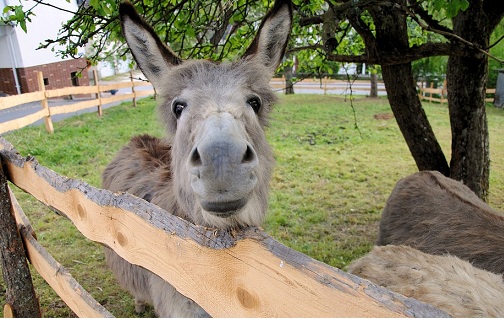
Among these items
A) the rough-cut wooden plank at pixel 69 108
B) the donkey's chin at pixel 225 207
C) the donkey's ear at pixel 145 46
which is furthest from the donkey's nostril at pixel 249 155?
the rough-cut wooden plank at pixel 69 108

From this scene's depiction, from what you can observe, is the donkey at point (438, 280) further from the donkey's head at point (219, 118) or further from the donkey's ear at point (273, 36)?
the donkey's ear at point (273, 36)

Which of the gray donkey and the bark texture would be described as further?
the bark texture

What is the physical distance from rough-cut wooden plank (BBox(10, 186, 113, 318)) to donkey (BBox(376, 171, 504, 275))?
8.94ft

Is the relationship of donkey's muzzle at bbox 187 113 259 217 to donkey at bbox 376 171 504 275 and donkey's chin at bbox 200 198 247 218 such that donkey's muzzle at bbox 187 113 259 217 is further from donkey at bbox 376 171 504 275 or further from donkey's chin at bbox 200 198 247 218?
donkey at bbox 376 171 504 275

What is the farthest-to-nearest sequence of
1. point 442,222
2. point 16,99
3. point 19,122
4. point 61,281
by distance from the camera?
→ point 19,122 → point 16,99 → point 442,222 → point 61,281

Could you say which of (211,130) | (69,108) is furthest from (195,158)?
(69,108)

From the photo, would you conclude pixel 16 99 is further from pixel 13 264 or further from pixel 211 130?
pixel 211 130

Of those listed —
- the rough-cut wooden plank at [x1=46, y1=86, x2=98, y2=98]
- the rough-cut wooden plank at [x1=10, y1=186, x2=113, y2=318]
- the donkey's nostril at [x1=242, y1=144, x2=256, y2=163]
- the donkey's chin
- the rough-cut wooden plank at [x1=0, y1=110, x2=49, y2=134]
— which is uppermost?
the rough-cut wooden plank at [x1=46, y1=86, x2=98, y2=98]

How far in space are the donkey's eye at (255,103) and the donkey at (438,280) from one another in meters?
1.41

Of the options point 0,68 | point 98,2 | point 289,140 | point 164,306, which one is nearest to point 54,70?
point 0,68

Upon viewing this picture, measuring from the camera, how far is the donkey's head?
1465mm

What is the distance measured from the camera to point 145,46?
243cm

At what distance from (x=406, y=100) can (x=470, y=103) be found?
79 centimetres

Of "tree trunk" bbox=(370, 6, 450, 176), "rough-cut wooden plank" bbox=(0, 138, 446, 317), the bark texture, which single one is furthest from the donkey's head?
the bark texture
